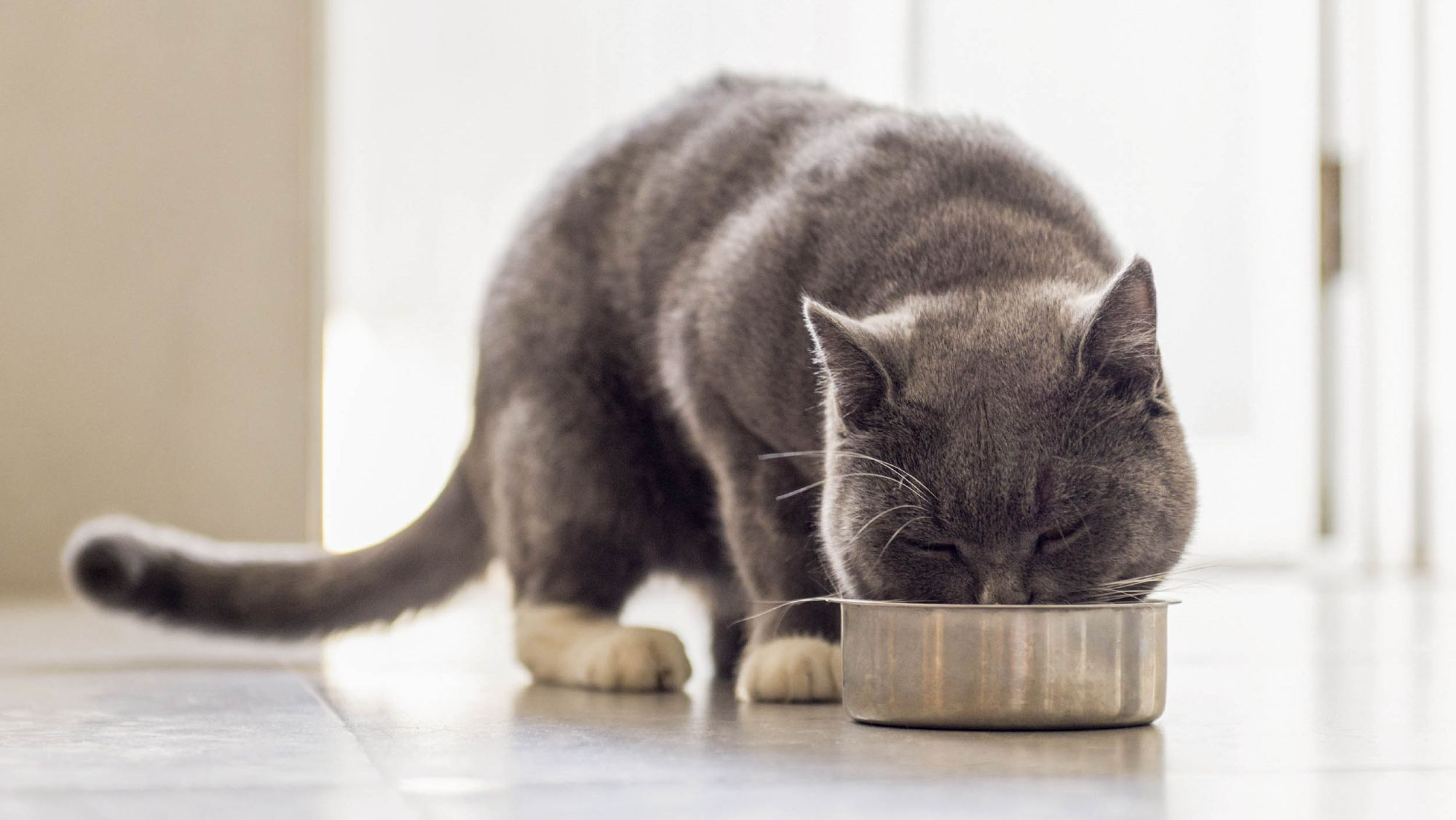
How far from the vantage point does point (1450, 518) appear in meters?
4.41

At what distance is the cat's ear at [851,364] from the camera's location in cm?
158

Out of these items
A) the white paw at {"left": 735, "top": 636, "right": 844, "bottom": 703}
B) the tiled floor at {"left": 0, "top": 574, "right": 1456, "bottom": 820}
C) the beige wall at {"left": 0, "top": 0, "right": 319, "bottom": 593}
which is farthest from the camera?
the beige wall at {"left": 0, "top": 0, "right": 319, "bottom": 593}

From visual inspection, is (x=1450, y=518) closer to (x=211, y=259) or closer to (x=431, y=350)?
(x=431, y=350)

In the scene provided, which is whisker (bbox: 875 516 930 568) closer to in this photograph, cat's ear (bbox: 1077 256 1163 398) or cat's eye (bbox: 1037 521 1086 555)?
cat's eye (bbox: 1037 521 1086 555)

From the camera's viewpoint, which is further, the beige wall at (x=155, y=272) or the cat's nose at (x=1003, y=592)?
the beige wall at (x=155, y=272)

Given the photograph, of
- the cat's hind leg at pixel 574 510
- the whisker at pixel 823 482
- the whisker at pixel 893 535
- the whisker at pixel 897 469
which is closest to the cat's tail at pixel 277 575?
the cat's hind leg at pixel 574 510

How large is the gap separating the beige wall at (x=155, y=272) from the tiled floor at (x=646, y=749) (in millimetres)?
1613

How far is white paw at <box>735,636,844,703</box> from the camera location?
5.88ft

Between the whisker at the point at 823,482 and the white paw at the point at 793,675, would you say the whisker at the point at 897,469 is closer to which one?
the whisker at the point at 823,482

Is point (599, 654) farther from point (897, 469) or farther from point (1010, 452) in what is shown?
point (1010, 452)

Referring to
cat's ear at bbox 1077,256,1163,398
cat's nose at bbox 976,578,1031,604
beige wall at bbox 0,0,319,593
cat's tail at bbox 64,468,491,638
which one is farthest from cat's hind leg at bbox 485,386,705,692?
beige wall at bbox 0,0,319,593

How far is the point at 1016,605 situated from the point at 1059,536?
0.31 ft

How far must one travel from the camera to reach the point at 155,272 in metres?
3.86

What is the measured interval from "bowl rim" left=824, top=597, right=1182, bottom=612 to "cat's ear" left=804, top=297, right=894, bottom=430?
0.22 metres
